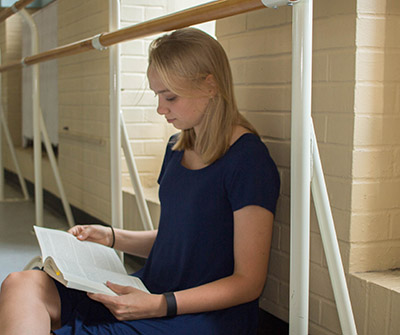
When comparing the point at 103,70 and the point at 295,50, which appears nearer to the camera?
the point at 295,50

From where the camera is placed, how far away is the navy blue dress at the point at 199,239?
139 cm

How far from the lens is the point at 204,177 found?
1.52 m

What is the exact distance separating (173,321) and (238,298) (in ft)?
0.56

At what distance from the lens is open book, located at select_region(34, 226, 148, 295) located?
1.34 m

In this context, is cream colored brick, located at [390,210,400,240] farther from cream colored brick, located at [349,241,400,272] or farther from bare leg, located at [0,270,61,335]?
bare leg, located at [0,270,61,335]

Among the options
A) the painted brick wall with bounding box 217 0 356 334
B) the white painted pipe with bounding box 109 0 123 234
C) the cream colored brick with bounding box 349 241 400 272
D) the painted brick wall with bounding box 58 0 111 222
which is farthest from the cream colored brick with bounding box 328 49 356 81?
the painted brick wall with bounding box 58 0 111 222

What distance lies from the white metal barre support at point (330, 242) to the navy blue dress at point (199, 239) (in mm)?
184

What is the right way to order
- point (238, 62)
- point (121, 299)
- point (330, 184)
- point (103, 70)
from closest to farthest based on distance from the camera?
point (121, 299) < point (330, 184) < point (238, 62) < point (103, 70)

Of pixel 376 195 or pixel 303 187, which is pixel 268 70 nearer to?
pixel 376 195

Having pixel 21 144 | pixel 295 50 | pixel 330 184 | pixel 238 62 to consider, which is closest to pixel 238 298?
pixel 330 184

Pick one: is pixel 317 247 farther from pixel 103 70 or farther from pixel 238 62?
pixel 103 70

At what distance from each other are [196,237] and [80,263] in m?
0.32

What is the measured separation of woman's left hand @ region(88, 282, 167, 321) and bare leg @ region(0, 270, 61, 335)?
14 centimetres

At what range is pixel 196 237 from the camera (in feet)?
5.03
